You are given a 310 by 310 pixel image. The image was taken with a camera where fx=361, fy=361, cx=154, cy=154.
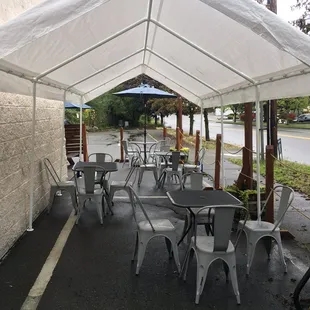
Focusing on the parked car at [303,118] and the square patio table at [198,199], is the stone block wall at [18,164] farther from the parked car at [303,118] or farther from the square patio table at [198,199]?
the parked car at [303,118]

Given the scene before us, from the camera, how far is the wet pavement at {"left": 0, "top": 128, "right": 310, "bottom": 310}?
3.29 meters

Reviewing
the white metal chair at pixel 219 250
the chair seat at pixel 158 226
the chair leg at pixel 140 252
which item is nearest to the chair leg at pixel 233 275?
the white metal chair at pixel 219 250

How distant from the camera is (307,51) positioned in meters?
2.66

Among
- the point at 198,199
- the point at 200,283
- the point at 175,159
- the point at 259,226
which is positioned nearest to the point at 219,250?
the point at 200,283

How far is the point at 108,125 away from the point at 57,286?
100 ft

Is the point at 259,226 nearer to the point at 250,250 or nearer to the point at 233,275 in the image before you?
the point at 250,250

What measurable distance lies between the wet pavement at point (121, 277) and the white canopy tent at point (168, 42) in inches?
41.2

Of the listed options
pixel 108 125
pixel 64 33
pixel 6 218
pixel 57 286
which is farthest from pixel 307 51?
pixel 108 125

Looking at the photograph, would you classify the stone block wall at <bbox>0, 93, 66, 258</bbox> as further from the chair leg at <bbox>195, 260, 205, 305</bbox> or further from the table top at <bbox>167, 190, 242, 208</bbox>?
the chair leg at <bbox>195, 260, 205, 305</bbox>

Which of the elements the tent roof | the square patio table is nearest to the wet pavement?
the square patio table

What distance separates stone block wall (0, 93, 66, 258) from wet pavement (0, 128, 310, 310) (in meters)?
0.30

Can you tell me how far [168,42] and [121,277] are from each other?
141 inches

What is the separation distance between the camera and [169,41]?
5535 millimetres

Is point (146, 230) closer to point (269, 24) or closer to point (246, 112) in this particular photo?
point (269, 24)
